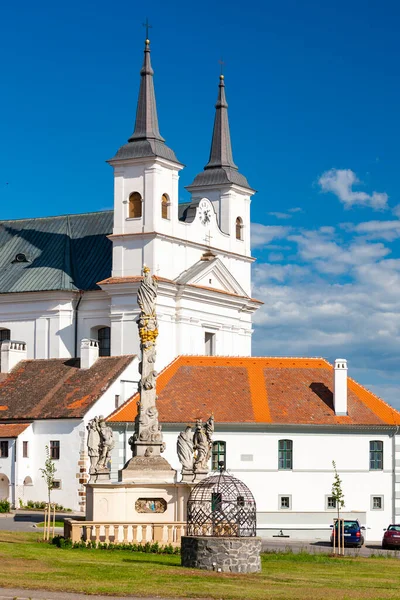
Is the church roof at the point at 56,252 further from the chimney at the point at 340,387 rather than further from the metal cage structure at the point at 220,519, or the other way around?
the metal cage structure at the point at 220,519

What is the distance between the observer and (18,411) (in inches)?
2972

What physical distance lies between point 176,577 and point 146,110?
Result: 57.0 meters

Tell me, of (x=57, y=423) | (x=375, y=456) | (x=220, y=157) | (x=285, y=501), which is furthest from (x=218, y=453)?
(x=220, y=157)

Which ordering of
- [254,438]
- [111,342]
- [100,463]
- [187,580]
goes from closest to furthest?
[187,580] < [100,463] < [254,438] < [111,342]

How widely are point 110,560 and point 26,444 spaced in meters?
38.4

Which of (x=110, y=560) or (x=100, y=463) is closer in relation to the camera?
(x=110, y=560)

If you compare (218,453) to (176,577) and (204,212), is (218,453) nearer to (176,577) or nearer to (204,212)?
(204,212)

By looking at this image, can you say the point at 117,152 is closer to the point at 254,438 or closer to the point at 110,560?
the point at 254,438

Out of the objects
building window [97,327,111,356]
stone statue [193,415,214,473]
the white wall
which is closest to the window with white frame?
the white wall

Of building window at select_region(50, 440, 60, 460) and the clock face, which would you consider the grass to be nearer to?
building window at select_region(50, 440, 60, 460)

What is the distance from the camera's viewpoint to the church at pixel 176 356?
63.5 meters

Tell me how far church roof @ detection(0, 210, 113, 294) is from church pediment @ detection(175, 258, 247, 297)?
18.3 feet

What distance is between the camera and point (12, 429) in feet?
243

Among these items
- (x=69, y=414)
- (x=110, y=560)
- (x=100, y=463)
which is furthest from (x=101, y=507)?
(x=69, y=414)
